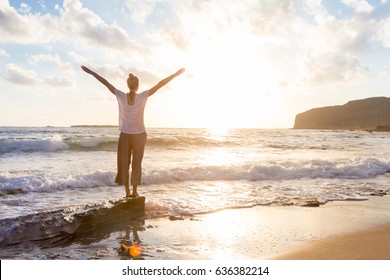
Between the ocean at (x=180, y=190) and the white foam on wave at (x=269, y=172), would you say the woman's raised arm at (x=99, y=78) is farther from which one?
the white foam on wave at (x=269, y=172)

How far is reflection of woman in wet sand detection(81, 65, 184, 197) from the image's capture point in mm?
6473

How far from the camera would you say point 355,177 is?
45.2ft

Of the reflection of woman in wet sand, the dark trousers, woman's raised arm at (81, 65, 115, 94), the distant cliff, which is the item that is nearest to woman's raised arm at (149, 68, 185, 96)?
the reflection of woman in wet sand

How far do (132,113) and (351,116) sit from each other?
187m

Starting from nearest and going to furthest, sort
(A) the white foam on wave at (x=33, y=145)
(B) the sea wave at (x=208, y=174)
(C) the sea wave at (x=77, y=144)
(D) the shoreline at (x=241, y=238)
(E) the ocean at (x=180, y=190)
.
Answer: (D) the shoreline at (x=241, y=238)
(E) the ocean at (x=180, y=190)
(B) the sea wave at (x=208, y=174)
(A) the white foam on wave at (x=33, y=145)
(C) the sea wave at (x=77, y=144)

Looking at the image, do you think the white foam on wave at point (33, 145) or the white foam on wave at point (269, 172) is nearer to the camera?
the white foam on wave at point (269, 172)

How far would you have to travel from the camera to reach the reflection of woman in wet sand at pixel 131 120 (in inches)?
255

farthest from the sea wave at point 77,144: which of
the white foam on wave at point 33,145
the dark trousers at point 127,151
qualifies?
the dark trousers at point 127,151

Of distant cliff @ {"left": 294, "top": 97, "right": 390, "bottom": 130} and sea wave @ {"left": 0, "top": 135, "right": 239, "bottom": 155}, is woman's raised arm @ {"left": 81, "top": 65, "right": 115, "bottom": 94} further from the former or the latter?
distant cliff @ {"left": 294, "top": 97, "right": 390, "bottom": 130}

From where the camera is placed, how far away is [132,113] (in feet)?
21.6

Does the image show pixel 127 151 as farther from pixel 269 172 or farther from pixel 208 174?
pixel 269 172

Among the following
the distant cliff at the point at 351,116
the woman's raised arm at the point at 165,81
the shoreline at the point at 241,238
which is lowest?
the shoreline at the point at 241,238

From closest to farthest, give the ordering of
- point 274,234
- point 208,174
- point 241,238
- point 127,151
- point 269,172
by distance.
Result: 1. point 241,238
2. point 274,234
3. point 127,151
4. point 208,174
5. point 269,172

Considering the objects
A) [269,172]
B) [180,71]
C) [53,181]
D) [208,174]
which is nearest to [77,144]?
[208,174]
